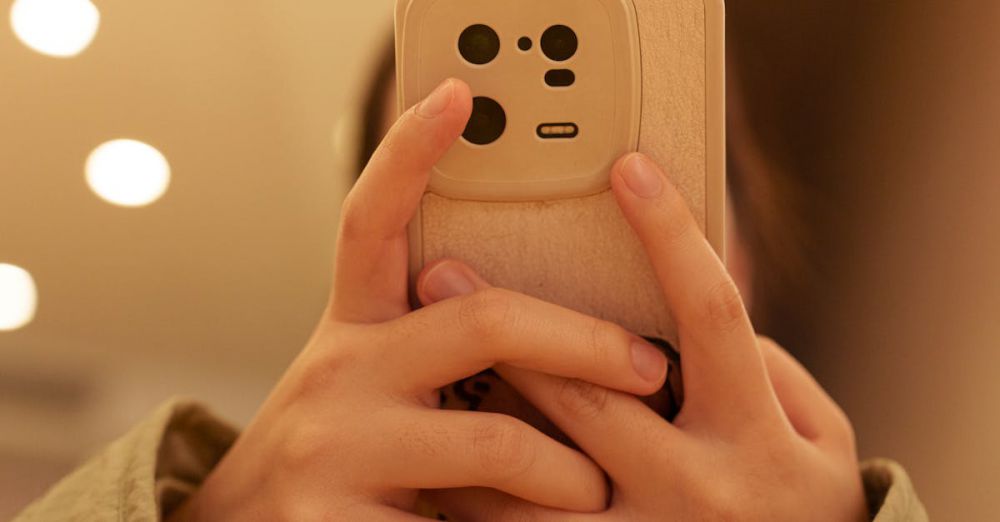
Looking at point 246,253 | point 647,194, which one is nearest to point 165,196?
point 246,253

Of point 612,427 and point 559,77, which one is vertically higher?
point 559,77

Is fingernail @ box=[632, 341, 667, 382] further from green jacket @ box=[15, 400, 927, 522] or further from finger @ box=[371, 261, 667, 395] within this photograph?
green jacket @ box=[15, 400, 927, 522]

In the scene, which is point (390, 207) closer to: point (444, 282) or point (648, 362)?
point (444, 282)

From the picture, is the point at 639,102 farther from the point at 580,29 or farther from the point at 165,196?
the point at 165,196

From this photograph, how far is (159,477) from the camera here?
0.47m

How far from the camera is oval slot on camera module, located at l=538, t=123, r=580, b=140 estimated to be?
0.39 meters

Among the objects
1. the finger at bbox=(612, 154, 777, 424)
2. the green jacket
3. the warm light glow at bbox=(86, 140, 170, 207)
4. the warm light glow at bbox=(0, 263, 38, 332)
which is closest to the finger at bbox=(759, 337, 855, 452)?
the green jacket

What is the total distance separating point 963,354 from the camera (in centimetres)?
86

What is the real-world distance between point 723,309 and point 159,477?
1.24 ft

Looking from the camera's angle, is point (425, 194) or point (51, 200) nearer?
point (425, 194)

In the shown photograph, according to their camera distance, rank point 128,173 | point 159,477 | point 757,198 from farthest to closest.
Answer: point 128,173, point 757,198, point 159,477

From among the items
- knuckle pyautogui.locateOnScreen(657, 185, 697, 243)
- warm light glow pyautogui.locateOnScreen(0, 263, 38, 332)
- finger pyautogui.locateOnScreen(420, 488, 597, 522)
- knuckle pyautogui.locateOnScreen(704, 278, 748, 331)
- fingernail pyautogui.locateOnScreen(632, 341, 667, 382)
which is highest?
knuckle pyautogui.locateOnScreen(657, 185, 697, 243)

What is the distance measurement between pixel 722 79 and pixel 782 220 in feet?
2.02

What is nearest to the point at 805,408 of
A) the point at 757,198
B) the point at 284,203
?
the point at 757,198
